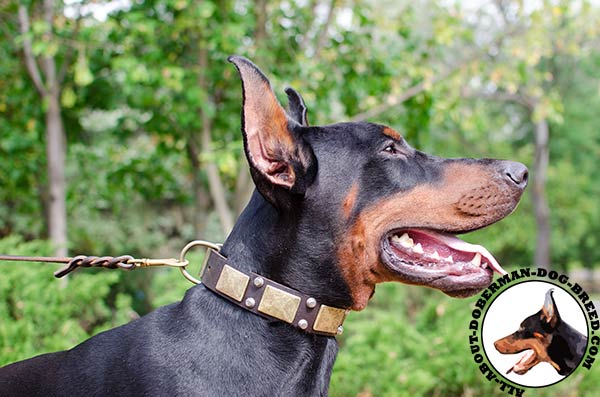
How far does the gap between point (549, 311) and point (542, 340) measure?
0.15 meters

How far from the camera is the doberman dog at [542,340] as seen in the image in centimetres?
347

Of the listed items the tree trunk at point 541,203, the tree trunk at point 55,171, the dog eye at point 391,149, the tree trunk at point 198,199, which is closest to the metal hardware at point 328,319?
the dog eye at point 391,149

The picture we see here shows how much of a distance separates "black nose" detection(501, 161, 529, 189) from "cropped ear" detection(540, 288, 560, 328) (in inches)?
39.7

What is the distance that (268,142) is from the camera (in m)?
2.54

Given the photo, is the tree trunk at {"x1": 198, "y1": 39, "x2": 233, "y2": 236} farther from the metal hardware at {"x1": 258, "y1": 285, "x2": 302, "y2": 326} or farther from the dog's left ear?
the metal hardware at {"x1": 258, "y1": 285, "x2": 302, "y2": 326}

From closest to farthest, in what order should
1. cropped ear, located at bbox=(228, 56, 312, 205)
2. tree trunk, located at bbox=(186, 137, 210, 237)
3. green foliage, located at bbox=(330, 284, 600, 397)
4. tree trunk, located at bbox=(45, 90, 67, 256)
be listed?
cropped ear, located at bbox=(228, 56, 312, 205) < green foliage, located at bbox=(330, 284, 600, 397) < tree trunk, located at bbox=(45, 90, 67, 256) < tree trunk, located at bbox=(186, 137, 210, 237)

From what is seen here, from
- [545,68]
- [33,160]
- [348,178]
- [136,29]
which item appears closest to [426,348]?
[348,178]

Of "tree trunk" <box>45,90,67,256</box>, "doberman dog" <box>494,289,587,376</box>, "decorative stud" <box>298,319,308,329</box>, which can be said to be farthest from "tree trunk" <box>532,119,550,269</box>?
"decorative stud" <box>298,319,308,329</box>

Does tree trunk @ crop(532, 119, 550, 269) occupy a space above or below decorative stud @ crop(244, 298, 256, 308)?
below

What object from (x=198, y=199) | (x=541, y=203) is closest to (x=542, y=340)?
(x=198, y=199)

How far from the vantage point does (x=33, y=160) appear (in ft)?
30.4

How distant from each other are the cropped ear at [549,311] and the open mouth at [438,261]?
0.90 meters

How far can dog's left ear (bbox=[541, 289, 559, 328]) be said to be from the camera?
3469mm

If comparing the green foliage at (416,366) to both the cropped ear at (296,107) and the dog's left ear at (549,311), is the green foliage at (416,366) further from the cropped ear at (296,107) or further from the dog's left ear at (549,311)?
the cropped ear at (296,107)
